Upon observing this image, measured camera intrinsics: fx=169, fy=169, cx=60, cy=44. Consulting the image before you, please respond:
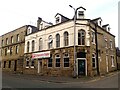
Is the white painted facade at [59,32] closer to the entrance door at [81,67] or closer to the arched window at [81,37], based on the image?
the arched window at [81,37]

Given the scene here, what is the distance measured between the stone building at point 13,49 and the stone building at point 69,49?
8.49 feet

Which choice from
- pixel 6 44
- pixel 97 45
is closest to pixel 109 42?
pixel 97 45

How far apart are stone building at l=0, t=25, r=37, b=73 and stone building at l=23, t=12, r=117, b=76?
8.49ft

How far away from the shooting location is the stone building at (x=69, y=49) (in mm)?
23062

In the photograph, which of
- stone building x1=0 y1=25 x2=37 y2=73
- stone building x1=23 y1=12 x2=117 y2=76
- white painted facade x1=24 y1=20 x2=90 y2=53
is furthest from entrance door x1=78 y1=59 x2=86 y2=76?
stone building x1=0 y1=25 x2=37 y2=73

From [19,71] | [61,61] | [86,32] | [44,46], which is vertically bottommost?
[19,71]

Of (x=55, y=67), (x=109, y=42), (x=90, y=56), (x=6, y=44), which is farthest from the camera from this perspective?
(x=6, y=44)

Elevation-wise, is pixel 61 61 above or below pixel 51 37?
below

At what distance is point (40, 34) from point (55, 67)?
282 inches

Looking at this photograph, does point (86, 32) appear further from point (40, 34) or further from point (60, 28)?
point (40, 34)

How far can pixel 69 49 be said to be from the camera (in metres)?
23.7

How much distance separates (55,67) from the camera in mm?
25125

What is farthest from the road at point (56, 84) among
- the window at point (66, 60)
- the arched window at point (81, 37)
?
the arched window at point (81, 37)

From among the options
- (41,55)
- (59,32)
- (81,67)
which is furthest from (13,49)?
(81,67)
